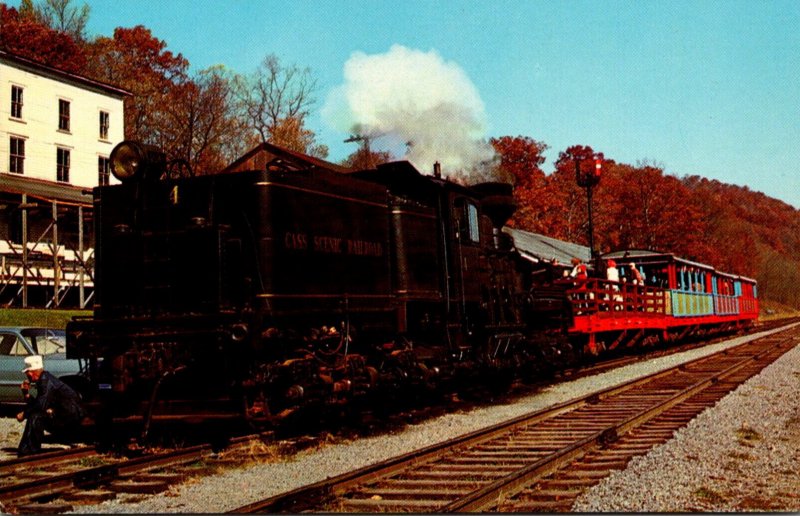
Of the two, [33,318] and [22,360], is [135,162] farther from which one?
[33,318]

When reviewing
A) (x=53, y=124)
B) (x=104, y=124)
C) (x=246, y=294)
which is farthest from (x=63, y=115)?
(x=246, y=294)

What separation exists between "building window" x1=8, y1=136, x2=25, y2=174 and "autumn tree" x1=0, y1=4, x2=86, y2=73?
3.25m

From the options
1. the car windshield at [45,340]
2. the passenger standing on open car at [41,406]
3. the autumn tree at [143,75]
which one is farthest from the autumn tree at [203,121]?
the passenger standing on open car at [41,406]

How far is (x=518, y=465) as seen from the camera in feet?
25.2

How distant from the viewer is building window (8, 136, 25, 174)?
3045 cm

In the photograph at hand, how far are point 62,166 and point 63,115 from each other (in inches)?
84.5

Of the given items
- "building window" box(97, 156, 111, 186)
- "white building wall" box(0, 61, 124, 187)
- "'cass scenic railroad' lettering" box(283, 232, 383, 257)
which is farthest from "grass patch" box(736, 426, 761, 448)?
"building window" box(97, 156, 111, 186)

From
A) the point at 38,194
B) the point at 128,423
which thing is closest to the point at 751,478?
the point at 128,423

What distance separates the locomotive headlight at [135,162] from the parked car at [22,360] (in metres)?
3.20

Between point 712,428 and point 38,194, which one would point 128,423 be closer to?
point 712,428

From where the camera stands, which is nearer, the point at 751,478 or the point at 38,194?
the point at 751,478

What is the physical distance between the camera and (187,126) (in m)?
38.7

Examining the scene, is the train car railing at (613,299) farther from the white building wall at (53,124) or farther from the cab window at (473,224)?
the white building wall at (53,124)

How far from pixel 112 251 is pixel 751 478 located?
716 centimetres
